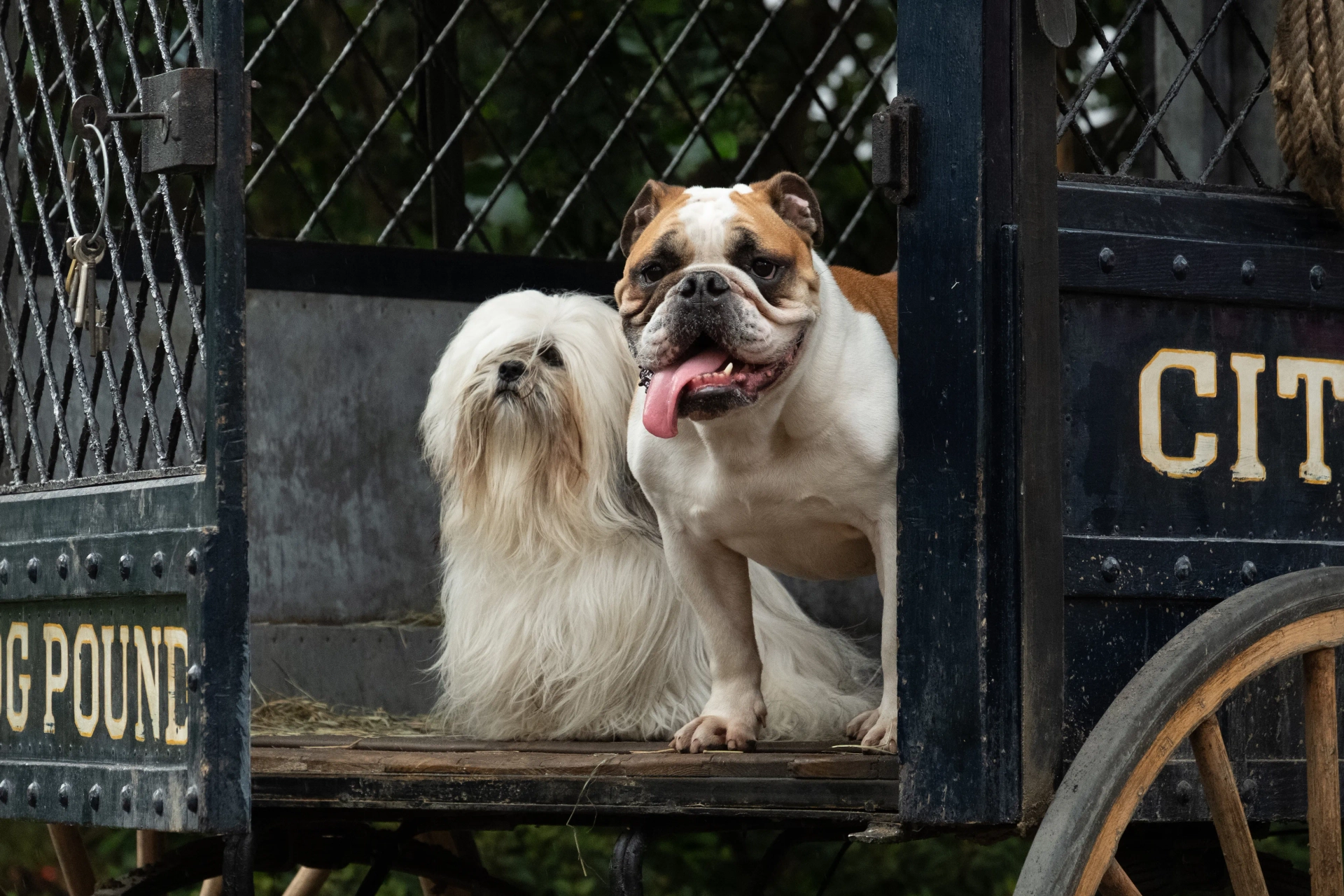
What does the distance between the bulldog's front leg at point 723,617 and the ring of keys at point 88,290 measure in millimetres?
1021

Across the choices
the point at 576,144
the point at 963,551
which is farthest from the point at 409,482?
the point at 963,551

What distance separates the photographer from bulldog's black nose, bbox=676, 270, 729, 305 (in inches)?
105

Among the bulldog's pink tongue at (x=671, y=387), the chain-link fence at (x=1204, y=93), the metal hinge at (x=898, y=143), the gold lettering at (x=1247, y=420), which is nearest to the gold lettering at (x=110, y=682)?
the bulldog's pink tongue at (x=671, y=387)

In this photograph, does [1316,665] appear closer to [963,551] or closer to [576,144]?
[963,551]

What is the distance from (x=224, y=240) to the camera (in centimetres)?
254

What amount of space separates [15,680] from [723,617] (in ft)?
4.03

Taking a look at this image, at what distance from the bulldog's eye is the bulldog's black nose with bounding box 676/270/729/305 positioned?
0.15m

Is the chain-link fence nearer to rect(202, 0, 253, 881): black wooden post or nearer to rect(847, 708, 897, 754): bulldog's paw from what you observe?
rect(847, 708, 897, 754): bulldog's paw

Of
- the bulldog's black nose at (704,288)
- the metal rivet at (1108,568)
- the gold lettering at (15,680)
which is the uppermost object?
the bulldog's black nose at (704,288)

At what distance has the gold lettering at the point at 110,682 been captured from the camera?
274cm

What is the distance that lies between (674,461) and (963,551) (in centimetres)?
89

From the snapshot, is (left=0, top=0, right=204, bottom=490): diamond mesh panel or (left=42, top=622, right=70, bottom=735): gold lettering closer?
(left=0, top=0, right=204, bottom=490): diamond mesh panel

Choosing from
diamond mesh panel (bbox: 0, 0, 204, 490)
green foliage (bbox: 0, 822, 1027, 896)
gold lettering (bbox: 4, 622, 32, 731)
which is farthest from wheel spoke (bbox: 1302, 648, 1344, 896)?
green foliage (bbox: 0, 822, 1027, 896)

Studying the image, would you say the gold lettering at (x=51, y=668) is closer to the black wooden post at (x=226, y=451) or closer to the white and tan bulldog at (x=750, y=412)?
the black wooden post at (x=226, y=451)
